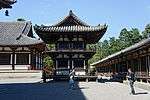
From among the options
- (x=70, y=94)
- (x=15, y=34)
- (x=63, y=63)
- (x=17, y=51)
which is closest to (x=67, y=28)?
(x=63, y=63)

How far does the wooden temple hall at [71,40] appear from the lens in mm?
38469

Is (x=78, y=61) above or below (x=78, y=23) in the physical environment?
below

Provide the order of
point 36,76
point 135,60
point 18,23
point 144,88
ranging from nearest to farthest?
point 144,88 → point 135,60 → point 36,76 → point 18,23

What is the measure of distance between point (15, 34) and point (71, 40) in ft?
49.4

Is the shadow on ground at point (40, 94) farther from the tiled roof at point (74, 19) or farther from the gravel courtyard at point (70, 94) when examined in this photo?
the tiled roof at point (74, 19)

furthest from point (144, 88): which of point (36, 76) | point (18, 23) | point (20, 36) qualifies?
point (18, 23)

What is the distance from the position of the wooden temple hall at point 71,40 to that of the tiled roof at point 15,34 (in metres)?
8.96

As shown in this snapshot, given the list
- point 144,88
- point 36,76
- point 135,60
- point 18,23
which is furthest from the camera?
point 18,23

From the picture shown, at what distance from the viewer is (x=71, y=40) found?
130ft

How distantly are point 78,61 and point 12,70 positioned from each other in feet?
40.7

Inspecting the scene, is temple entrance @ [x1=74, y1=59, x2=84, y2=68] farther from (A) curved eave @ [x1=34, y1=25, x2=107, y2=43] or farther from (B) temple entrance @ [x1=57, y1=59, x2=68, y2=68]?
(A) curved eave @ [x1=34, y1=25, x2=107, y2=43]

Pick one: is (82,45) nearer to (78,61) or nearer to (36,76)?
(78,61)

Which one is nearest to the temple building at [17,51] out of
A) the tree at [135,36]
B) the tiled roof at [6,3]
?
the tiled roof at [6,3]

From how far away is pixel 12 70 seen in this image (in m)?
46.8
